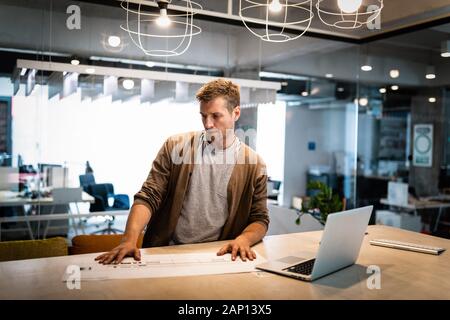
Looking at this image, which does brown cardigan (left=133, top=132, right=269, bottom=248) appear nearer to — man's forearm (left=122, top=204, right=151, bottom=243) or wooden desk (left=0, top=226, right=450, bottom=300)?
man's forearm (left=122, top=204, right=151, bottom=243)

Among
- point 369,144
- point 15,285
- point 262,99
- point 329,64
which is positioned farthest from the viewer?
point 369,144

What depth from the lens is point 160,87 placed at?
4.79 metres

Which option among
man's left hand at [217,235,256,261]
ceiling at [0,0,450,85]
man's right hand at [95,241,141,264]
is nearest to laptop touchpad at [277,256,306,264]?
man's left hand at [217,235,256,261]

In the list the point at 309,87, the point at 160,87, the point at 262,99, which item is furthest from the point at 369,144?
the point at 160,87

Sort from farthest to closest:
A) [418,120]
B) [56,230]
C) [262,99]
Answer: [418,120] → [262,99] → [56,230]

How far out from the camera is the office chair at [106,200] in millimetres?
4625

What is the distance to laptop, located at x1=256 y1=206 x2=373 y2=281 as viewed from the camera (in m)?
1.43

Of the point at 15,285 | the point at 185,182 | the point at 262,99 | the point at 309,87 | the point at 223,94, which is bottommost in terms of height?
the point at 15,285

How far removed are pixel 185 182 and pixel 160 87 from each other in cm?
288

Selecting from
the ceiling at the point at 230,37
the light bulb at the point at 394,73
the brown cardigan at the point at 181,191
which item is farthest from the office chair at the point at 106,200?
the light bulb at the point at 394,73

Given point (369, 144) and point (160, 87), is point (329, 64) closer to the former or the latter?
point (369, 144)

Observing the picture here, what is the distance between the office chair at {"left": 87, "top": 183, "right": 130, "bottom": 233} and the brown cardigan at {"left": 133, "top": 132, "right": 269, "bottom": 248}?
8.42 feet

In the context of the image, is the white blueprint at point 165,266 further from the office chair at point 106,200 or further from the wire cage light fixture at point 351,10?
the office chair at point 106,200

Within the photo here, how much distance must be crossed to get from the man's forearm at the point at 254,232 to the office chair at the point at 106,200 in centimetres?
290
